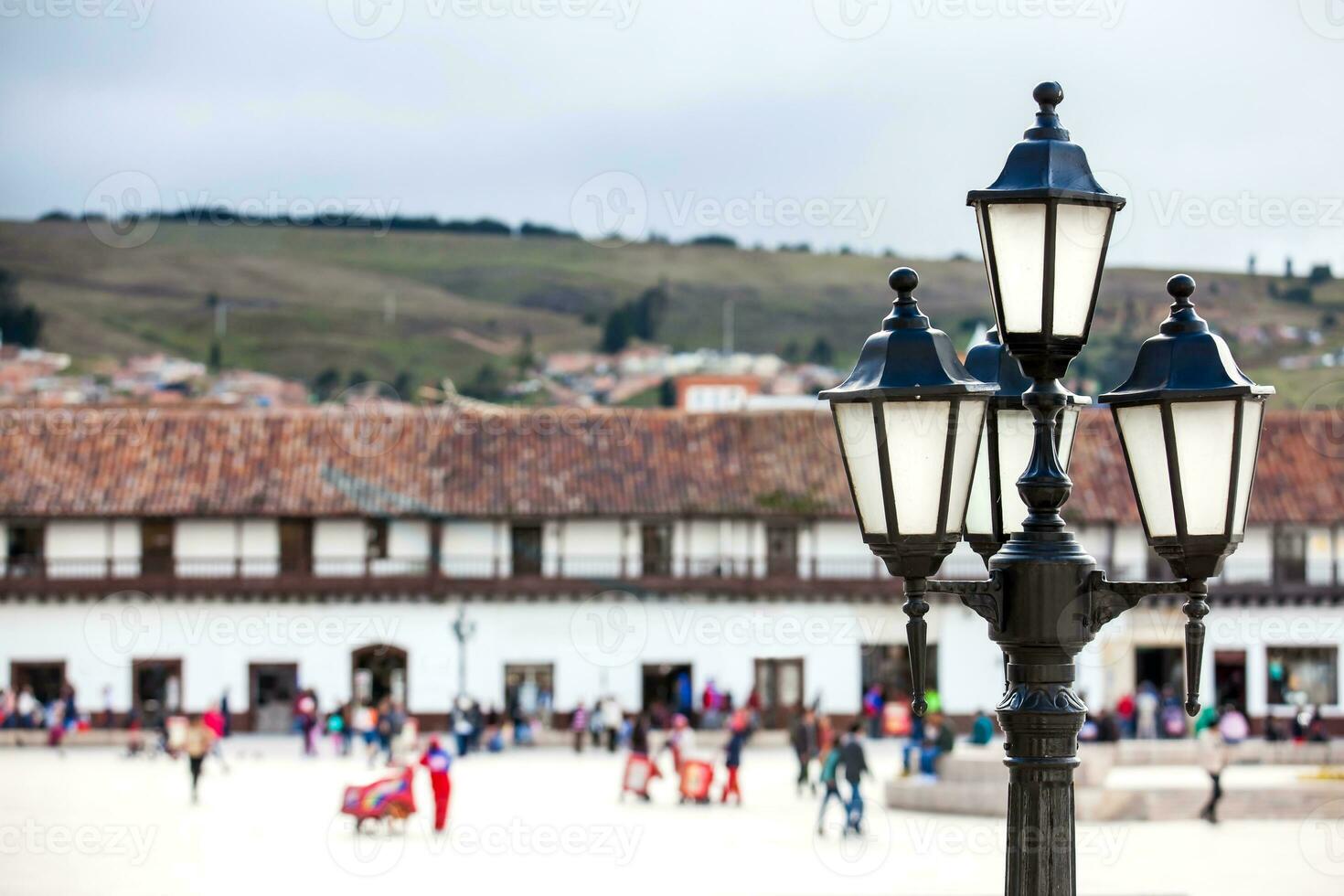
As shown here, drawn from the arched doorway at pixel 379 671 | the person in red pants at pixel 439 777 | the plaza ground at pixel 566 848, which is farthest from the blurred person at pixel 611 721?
the person in red pants at pixel 439 777

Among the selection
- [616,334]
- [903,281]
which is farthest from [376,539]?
[616,334]

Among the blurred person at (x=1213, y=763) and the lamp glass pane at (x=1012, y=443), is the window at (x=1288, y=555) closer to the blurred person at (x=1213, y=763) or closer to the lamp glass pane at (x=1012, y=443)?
the blurred person at (x=1213, y=763)

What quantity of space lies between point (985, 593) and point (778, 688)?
38.2 metres

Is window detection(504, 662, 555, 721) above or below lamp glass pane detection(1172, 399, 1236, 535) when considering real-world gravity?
below

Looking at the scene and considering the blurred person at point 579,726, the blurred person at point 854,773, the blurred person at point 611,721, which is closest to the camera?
the blurred person at point 854,773

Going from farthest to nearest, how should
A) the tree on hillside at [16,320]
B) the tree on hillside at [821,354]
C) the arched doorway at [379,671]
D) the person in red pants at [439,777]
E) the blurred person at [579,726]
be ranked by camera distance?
the tree on hillside at [821,354] → the tree on hillside at [16,320] → the arched doorway at [379,671] → the blurred person at [579,726] → the person in red pants at [439,777]

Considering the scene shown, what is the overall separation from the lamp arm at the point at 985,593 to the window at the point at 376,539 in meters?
38.1

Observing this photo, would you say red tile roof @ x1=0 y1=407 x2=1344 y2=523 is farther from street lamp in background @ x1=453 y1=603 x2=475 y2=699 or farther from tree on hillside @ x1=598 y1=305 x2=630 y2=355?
tree on hillside @ x1=598 y1=305 x2=630 y2=355

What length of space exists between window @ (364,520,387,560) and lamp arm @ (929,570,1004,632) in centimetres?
3812

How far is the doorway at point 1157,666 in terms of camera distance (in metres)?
44.2

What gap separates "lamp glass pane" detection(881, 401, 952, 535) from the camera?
18.4 feet

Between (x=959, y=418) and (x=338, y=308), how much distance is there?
120535 mm

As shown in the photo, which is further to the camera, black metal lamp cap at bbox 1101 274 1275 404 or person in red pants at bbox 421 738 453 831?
person in red pants at bbox 421 738 453 831

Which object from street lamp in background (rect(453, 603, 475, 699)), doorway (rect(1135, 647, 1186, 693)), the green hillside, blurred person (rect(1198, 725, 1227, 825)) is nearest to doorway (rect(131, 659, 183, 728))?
street lamp in background (rect(453, 603, 475, 699))
